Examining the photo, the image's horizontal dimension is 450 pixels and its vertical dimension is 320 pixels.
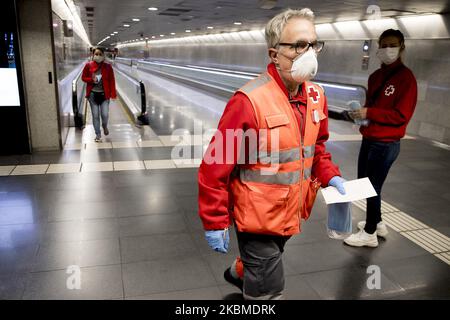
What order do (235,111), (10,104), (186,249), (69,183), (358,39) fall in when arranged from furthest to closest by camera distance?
(358,39) → (10,104) → (69,183) → (186,249) → (235,111)

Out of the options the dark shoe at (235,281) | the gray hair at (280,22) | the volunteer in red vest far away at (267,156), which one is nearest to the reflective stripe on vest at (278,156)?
the volunteer in red vest far away at (267,156)

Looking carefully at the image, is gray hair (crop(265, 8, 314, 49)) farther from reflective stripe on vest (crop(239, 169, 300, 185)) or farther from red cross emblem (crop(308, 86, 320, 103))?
reflective stripe on vest (crop(239, 169, 300, 185))

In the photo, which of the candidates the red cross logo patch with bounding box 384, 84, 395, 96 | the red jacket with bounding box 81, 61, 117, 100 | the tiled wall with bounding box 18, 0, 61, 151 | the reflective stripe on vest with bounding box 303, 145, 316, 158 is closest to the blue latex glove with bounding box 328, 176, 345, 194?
the reflective stripe on vest with bounding box 303, 145, 316, 158

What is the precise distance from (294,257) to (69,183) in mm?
2843

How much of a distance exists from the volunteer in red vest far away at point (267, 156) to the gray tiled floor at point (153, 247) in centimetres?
92

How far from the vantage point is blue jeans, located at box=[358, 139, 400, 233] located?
2861 mm

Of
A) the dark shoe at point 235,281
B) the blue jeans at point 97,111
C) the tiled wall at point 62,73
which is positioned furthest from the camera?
the blue jeans at point 97,111

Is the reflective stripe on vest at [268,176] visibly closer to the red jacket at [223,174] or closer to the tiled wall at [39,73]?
the red jacket at [223,174]

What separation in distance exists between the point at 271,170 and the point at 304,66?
47 cm

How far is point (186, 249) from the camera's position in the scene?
304 cm

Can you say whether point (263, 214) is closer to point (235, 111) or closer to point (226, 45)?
point (235, 111)

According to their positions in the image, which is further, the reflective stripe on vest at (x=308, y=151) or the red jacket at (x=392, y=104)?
the red jacket at (x=392, y=104)

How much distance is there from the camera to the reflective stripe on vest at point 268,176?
1.64 meters

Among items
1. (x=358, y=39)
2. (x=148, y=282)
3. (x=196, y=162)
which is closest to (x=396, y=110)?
(x=148, y=282)
